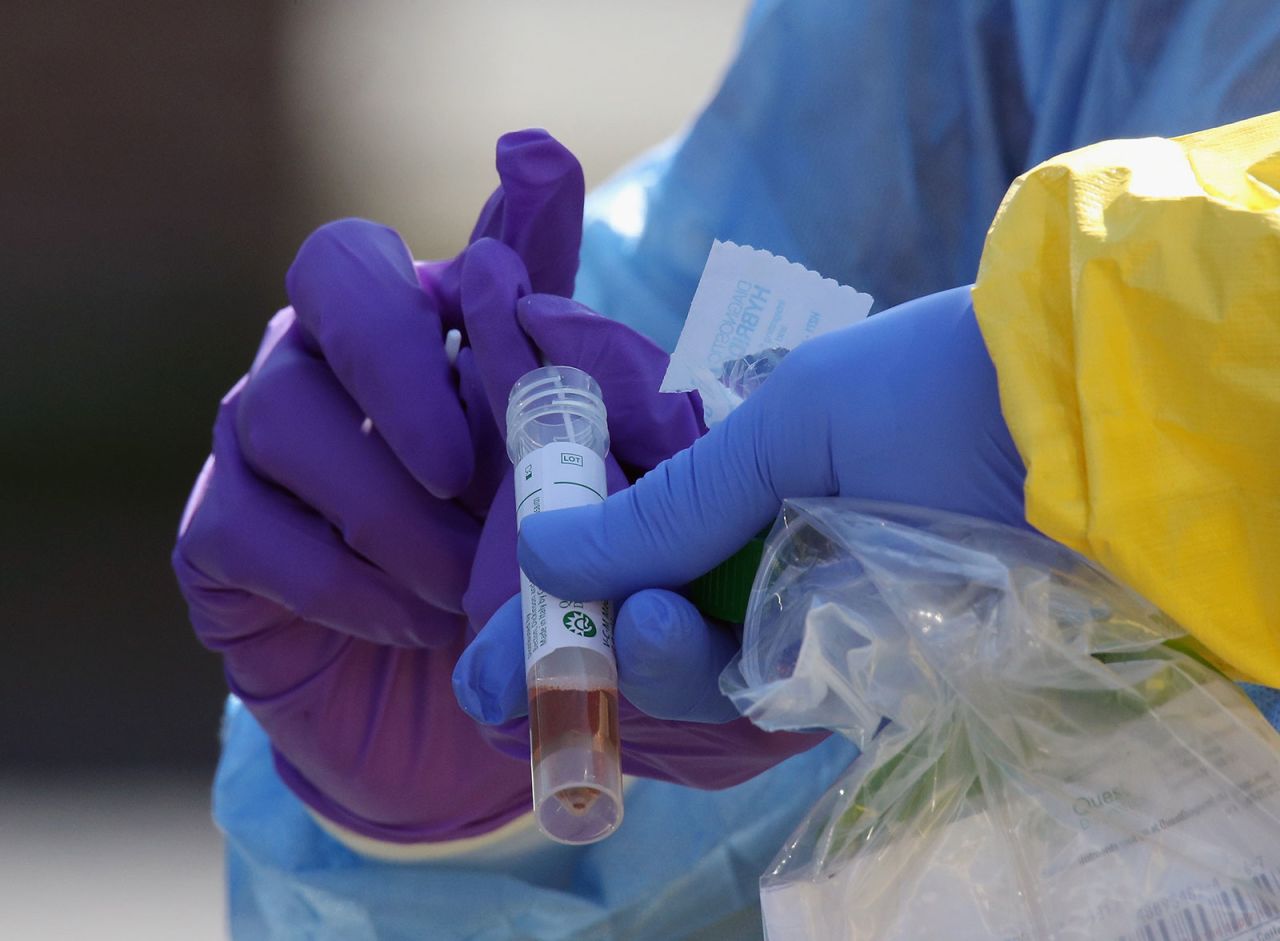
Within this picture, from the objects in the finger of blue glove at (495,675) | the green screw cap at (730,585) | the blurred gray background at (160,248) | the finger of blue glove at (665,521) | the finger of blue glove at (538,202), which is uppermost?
the finger of blue glove at (538,202)

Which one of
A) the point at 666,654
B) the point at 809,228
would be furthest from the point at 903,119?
the point at 666,654

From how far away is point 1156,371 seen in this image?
20.9 inches

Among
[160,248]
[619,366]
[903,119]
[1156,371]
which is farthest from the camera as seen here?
[160,248]

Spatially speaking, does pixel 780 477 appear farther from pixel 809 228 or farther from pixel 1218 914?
pixel 809 228

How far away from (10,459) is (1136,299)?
2.17m

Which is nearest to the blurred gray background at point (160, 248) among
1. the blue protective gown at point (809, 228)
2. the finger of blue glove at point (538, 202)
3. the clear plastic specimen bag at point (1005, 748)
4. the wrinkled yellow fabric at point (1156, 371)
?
the blue protective gown at point (809, 228)

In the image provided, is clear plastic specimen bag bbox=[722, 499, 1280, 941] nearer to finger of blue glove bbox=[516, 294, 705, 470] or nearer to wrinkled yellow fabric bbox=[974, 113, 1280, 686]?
wrinkled yellow fabric bbox=[974, 113, 1280, 686]

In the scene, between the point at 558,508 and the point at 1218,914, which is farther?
the point at 558,508

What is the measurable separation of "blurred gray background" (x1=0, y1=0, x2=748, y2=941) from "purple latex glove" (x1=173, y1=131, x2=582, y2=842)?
918mm

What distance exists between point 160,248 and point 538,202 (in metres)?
1.96

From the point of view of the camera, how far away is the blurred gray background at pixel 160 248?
1.83 metres

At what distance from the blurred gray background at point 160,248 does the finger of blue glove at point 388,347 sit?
112cm

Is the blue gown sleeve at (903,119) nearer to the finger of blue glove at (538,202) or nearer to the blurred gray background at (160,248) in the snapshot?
the finger of blue glove at (538,202)

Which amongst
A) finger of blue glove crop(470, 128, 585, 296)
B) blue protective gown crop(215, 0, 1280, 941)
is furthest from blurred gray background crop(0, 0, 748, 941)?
finger of blue glove crop(470, 128, 585, 296)
